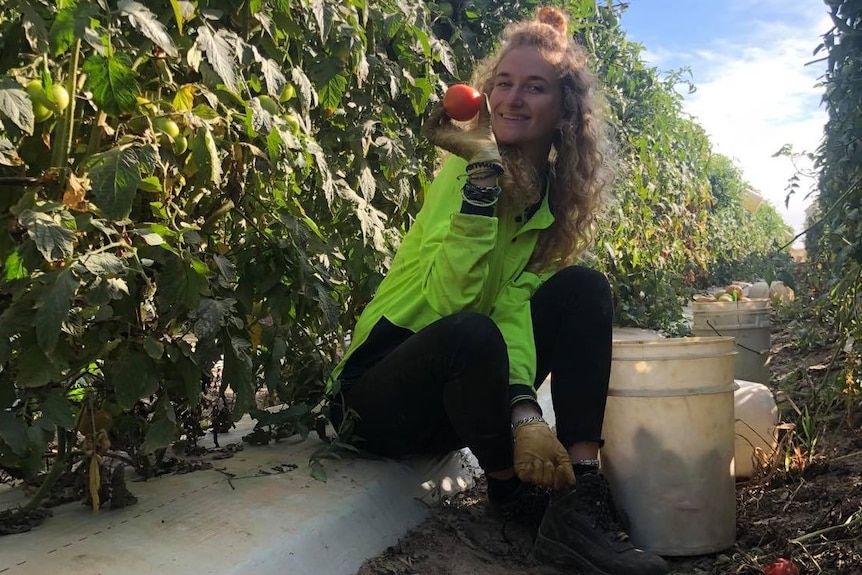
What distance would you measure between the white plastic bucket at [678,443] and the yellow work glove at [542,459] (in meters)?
0.24

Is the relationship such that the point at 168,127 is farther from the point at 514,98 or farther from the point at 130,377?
the point at 514,98

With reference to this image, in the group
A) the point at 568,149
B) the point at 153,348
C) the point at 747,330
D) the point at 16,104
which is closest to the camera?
the point at 16,104

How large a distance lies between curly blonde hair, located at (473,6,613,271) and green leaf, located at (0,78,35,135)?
1.02 meters

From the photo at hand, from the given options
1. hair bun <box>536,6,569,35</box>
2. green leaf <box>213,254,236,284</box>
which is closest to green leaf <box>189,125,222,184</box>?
green leaf <box>213,254,236,284</box>

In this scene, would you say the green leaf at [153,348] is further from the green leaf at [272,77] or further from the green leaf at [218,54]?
the green leaf at [272,77]

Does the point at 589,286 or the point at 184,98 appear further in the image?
the point at 589,286

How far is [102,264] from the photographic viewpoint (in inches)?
46.8

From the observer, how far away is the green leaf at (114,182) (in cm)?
121

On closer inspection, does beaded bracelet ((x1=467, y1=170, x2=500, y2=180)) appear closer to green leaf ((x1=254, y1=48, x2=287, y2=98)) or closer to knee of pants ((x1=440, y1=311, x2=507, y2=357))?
knee of pants ((x1=440, y1=311, x2=507, y2=357))

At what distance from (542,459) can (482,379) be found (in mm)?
183

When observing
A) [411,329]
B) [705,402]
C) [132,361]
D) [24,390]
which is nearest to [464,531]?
[411,329]

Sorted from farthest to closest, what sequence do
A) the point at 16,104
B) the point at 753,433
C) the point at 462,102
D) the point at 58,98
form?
the point at 753,433
the point at 462,102
the point at 58,98
the point at 16,104

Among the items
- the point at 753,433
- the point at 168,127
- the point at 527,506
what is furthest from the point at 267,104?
the point at 753,433

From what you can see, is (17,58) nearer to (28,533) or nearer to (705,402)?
(28,533)
